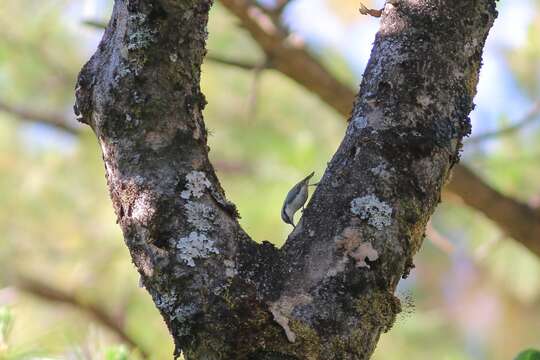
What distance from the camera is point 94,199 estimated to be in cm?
391

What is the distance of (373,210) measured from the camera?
75 centimetres

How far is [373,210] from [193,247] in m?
0.16

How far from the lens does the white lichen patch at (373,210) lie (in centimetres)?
75

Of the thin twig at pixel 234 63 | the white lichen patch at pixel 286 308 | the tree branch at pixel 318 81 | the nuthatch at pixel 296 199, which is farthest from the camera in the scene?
the tree branch at pixel 318 81

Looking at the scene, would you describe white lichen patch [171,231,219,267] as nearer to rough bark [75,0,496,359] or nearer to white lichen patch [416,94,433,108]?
rough bark [75,0,496,359]

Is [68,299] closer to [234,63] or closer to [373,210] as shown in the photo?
[234,63]

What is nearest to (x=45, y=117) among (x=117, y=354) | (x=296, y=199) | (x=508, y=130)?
(x=508, y=130)

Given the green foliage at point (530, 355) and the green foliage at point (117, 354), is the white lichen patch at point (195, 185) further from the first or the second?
the green foliage at point (530, 355)

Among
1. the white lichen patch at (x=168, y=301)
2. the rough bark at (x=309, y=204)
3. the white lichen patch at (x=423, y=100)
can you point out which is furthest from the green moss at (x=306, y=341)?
the white lichen patch at (x=423, y=100)

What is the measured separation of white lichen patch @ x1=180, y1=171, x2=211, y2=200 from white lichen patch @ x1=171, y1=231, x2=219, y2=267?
1.5 inches

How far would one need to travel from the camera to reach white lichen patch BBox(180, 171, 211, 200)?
760 mm

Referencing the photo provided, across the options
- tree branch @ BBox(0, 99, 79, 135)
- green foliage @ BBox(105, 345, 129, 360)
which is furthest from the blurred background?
green foliage @ BBox(105, 345, 129, 360)

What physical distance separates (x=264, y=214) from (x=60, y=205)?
1543 mm

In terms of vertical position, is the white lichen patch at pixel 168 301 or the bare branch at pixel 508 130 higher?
the bare branch at pixel 508 130
